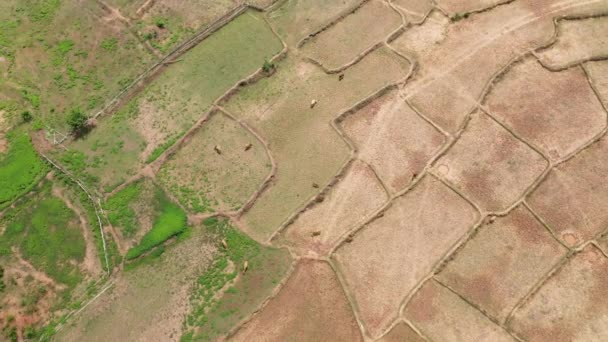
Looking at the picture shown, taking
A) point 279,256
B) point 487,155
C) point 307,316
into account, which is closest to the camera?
point 307,316

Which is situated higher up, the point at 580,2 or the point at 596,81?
the point at 580,2

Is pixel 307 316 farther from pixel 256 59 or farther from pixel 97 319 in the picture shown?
pixel 256 59

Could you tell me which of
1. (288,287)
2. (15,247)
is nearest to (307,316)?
(288,287)

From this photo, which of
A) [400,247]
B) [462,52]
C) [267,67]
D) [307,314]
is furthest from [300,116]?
[307,314]

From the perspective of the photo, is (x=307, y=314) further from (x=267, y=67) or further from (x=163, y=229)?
(x=267, y=67)

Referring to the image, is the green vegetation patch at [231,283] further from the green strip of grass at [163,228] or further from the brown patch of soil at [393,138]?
the brown patch of soil at [393,138]

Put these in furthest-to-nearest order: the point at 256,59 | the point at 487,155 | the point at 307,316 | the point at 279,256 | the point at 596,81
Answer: the point at 256,59 < the point at 596,81 < the point at 487,155 < the point at 279,256 < the point at 307,316

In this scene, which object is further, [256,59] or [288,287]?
[256,59]

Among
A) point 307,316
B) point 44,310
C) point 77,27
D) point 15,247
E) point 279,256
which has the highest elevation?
point 77,27
